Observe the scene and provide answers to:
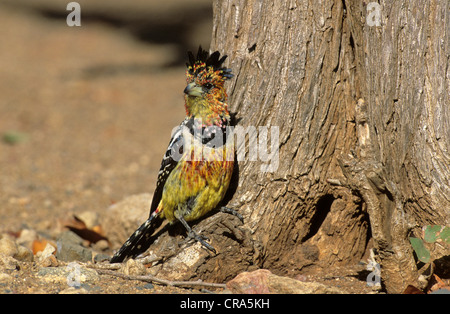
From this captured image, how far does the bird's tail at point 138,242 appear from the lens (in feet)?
13.3

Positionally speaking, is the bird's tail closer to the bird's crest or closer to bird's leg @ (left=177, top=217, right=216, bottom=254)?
bird's leg @ (left=177, top=217, right=216, bottom=254)

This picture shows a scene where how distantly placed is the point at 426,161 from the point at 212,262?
1.55 m

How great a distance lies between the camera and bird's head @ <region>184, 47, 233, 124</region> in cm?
384

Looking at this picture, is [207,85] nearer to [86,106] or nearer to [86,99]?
[86,106]

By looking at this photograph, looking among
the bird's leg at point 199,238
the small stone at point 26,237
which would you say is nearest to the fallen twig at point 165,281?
the bird's leg at point 199,238

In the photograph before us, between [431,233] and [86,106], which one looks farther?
[86,106]

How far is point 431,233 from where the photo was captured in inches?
128

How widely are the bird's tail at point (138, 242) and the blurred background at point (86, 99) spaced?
5.61 ft

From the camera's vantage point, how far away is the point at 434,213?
3.40m

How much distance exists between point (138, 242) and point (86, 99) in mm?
6771

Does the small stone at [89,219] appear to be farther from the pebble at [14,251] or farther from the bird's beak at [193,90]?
the bird's beak at [193,90]

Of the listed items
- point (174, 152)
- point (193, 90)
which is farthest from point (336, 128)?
point (174, 152)

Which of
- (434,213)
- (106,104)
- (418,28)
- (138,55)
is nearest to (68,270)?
(434,213)

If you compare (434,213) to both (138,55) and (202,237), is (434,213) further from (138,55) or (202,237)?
(138,55)
